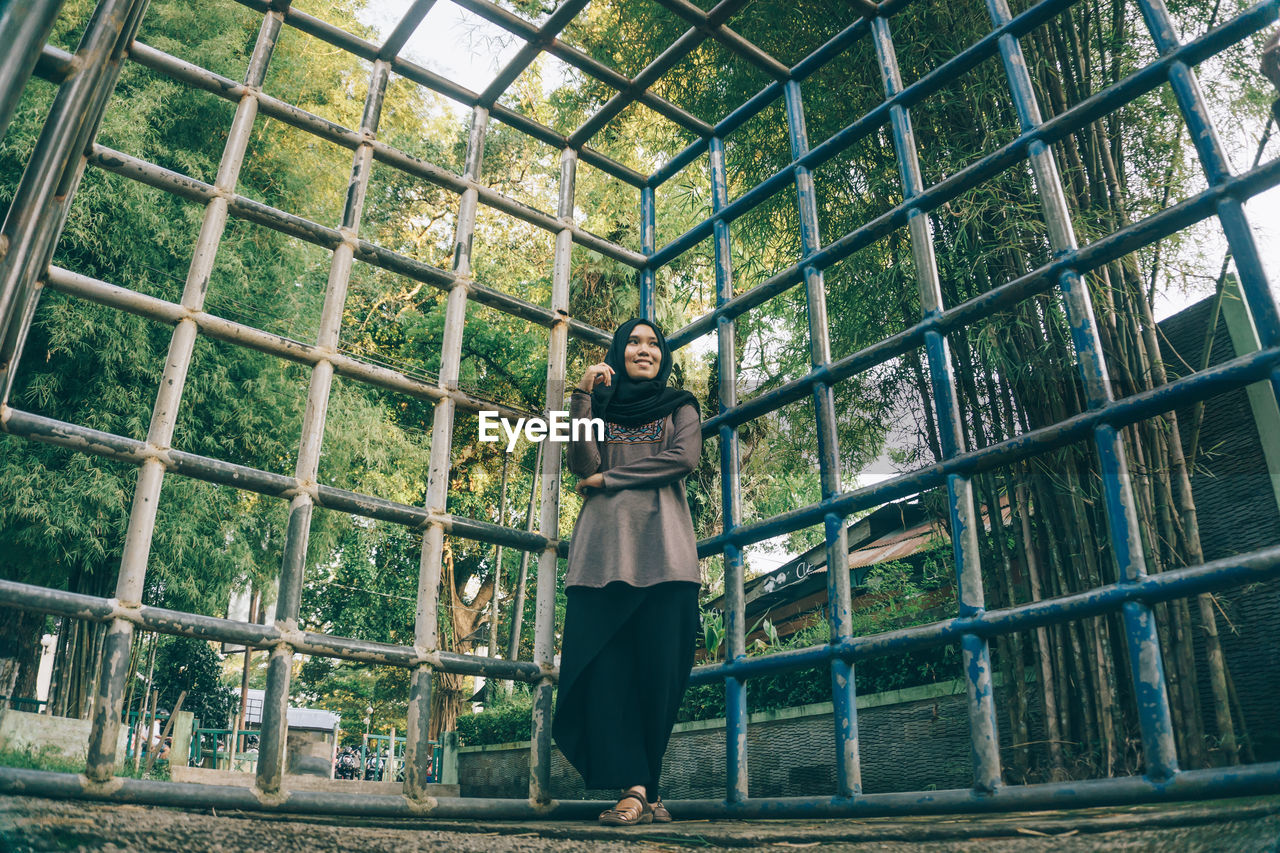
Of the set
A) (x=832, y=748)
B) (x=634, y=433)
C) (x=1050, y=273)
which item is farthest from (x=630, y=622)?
(x=832, y=748)

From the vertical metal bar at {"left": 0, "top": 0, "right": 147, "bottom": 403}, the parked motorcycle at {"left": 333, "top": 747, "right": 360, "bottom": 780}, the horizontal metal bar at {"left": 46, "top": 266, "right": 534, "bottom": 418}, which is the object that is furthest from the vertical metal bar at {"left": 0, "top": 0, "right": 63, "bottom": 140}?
the parked motorcycle at {"left": 333, "top": 747, "right": 360, "bottom": 780}

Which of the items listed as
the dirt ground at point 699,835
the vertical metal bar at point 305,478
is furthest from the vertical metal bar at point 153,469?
the vertical metal bar at point 305,478

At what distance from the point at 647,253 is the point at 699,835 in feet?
6.84

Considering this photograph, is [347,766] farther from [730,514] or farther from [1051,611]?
[1051,611]

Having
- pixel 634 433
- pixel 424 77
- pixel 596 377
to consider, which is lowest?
pixel 634 433

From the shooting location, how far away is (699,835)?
4.81 feet

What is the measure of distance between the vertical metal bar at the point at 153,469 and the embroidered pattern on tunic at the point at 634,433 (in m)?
1.17

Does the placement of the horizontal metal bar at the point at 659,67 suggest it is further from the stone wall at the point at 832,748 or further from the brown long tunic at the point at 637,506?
the stone wall at the point at 832,748

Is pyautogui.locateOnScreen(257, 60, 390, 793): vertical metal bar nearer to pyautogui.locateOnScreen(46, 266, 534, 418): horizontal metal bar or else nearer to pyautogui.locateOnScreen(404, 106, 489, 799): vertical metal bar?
pyautogui.locateOnScreen(46, 266, 534, 418): horizontal metal bar

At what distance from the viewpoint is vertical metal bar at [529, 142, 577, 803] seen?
2238 millimetres

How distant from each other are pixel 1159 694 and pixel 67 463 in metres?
7.88

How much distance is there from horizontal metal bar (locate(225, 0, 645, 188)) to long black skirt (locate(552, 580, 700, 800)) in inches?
61.6

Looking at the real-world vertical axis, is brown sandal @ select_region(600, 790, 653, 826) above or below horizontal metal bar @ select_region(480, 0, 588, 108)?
below

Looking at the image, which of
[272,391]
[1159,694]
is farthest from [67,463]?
[1159,694]
